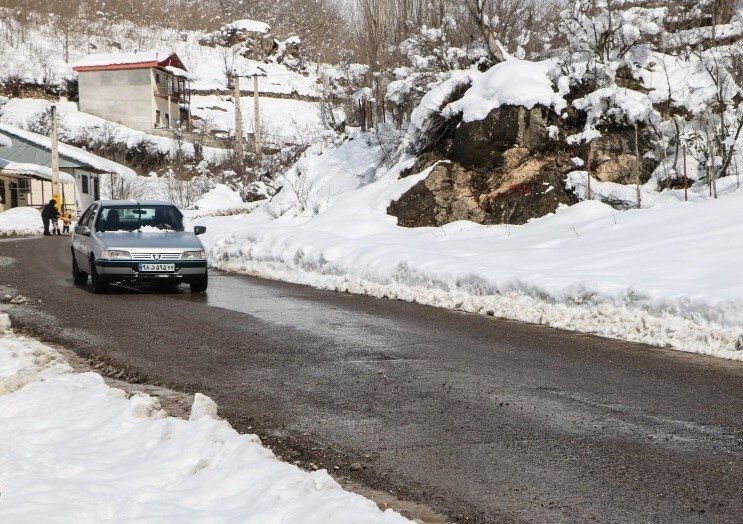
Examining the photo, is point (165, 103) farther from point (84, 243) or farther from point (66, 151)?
point (84, 243)

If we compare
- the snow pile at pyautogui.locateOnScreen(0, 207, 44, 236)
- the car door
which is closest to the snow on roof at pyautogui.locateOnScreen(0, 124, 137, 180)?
the snow pile at pyautogui.locateOnScreen(0, 207, 44, 236)

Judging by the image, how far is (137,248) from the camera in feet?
46.3

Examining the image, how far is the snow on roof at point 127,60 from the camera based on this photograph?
277 feet

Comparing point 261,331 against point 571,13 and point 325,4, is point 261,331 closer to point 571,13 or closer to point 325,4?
point 571,13

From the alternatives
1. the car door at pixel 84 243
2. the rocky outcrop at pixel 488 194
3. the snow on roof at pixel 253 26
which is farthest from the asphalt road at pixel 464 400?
the snow on roof at pixel 253 26

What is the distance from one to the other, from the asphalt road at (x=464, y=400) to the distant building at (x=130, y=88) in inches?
3065

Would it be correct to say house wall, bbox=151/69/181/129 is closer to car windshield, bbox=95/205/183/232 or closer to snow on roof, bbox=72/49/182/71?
snow on roof, bbox=72/49/182/71

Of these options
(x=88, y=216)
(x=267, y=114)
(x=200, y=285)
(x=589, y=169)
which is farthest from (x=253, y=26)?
(x=200, y=285)

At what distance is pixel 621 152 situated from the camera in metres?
21.8

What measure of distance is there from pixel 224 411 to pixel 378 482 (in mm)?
2009

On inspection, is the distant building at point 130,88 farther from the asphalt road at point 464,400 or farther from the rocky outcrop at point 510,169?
the asphalt road at point 464,400

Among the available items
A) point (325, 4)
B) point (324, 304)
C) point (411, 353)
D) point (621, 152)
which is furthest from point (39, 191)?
point (325, 4)

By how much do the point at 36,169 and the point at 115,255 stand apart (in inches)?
1982

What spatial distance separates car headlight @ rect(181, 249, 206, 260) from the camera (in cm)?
1434
